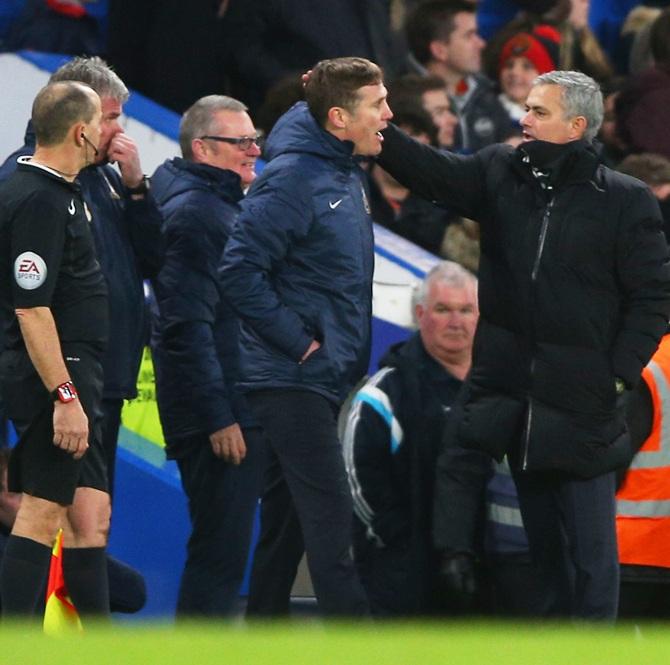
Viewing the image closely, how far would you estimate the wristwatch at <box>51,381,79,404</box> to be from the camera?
7184mm

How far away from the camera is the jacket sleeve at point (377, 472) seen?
8398 millimetres

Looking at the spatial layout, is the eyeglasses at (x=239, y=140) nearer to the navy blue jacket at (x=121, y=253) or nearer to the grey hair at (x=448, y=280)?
the navy blue jacket at (x=121, y=253)

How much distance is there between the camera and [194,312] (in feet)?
27.6

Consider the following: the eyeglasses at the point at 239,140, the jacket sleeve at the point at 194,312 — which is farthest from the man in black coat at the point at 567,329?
the eyeglasses at the point at 239,140

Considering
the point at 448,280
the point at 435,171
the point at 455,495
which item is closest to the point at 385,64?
the point at 448,280

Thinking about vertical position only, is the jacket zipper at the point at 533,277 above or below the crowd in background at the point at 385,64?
below

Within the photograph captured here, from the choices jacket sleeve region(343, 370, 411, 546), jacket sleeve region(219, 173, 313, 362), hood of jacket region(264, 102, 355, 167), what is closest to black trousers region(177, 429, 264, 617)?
jacket sleeve region(343, 370, 411, 546)

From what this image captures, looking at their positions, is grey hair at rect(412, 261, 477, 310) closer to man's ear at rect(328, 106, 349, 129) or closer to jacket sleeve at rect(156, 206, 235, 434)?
jacket sleeve at rect(156, 206, 235, 434)

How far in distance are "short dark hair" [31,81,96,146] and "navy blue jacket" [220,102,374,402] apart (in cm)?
71

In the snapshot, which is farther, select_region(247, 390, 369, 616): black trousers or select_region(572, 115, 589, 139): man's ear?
select_region(572, 115, 589, 139): man's ear

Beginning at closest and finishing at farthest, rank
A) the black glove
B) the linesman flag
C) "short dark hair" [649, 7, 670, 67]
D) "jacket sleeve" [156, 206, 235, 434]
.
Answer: the linesman flag
the black glove
"jacket sleeve" [156, 206, 235, 434]
"short dark hair" [649, 7, 670, 67]

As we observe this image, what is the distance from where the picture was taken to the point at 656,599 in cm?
834

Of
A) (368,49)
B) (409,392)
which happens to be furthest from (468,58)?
(409,392)

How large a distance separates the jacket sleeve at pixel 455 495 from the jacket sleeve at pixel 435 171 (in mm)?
708
